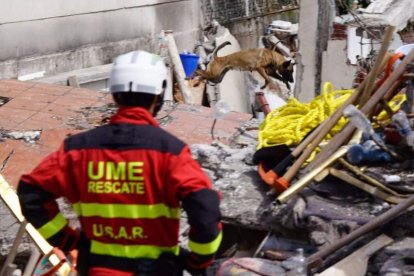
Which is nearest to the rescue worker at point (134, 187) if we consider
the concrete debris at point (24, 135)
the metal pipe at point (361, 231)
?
the metal pipe at point (361, 231)

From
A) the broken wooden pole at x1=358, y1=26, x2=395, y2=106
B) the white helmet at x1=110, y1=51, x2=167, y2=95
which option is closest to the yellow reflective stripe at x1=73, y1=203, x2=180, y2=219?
the white helmet at x1=110, y1=51, x2=167, y2=95

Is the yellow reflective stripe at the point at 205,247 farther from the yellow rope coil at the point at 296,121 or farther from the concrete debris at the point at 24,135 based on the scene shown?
the concrete debris at the point at 24,135

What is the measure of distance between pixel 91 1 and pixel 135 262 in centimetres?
694

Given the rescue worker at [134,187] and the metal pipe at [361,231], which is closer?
the rescue worker at [134,187]

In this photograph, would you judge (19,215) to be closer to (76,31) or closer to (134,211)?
(134,211)

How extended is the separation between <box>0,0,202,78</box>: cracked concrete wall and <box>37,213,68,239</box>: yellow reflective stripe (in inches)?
→ 204

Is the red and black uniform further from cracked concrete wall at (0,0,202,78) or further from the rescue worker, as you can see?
cracked concrete wall at (0,0,202,78)

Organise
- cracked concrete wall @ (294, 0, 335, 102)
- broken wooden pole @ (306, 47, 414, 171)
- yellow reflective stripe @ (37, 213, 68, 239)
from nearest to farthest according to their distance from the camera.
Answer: yellow reflective stripe @ (37, 213, 68, 239), broken wooden pole @ (306, 47, 414, 171), cracked concrete wall @ (294, 0, 335, 102)

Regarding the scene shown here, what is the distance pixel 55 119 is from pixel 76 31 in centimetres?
271

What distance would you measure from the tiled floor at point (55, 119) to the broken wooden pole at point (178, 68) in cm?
257

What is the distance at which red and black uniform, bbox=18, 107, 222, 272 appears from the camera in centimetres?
274

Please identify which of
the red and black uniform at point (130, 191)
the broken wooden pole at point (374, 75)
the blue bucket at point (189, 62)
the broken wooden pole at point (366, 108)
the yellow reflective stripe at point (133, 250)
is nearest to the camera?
the red and black uniform at point (130, 191)

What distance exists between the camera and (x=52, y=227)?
3.03 metres

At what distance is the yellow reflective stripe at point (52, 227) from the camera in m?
3.02
